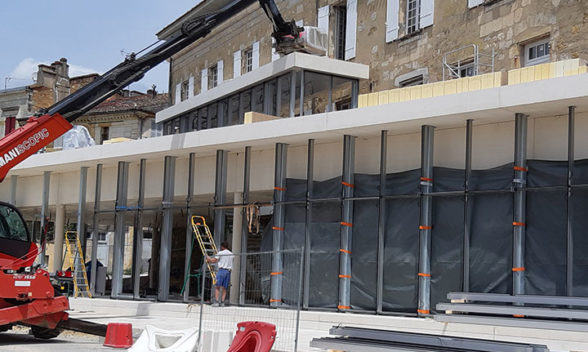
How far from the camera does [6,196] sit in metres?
29.6

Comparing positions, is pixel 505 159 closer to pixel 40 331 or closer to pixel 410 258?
pixel 410 258

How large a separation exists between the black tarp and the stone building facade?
476 centimetres

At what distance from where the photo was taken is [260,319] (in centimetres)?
1577

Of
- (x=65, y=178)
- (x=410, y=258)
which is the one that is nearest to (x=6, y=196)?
(x=65, y=178)

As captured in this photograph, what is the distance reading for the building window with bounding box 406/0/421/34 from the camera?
23453 millimetres

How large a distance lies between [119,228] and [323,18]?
9.89 m

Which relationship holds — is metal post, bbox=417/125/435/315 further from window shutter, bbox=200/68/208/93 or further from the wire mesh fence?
window shutter, bbox=200/68/208/93

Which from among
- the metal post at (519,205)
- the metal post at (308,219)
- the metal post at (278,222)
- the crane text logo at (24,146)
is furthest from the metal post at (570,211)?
the crane text logo at (24,146)

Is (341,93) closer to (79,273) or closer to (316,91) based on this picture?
(316,91)

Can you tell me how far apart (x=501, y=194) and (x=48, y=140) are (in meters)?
10.9

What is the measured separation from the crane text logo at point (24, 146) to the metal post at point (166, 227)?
15.9 feet

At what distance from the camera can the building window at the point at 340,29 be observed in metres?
26.8

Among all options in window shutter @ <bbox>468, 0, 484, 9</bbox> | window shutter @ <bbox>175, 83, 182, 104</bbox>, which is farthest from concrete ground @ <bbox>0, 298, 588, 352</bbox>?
window shutter @ <bbox>175, 83, 182, 104</bbox>

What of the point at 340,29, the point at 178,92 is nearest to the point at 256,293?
the point at 340,29
